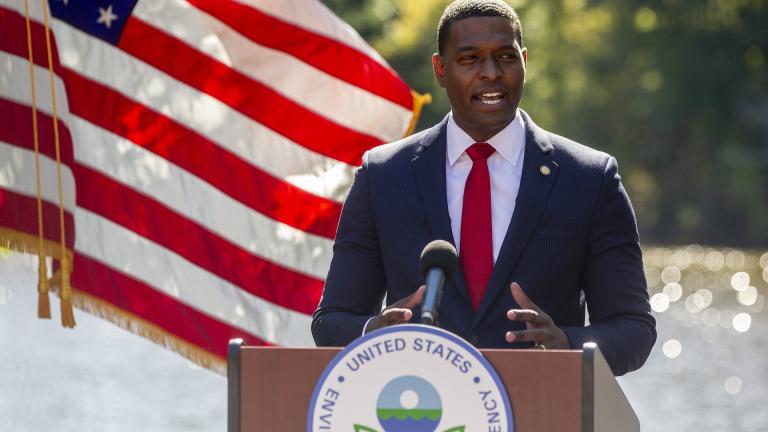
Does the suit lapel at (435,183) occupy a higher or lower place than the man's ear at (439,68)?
lower

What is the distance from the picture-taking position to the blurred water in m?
15.0

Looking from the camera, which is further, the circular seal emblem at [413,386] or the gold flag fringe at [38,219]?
the gold flag fringe at [38,219]

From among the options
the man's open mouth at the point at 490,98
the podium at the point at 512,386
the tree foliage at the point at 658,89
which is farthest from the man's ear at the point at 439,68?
the tree foliage at the point at 658,89

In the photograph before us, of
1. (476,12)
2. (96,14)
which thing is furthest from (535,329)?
(96,14)

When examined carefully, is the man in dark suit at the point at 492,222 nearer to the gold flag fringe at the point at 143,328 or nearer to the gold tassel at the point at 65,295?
the gold tassel at the point at 65,295

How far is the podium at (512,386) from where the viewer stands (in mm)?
3074

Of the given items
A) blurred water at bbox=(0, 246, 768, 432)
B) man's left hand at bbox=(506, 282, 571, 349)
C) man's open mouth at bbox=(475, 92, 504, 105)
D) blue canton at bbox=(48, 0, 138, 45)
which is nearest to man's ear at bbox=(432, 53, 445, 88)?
man's open mouth at bbox=(475, 92, 504, 105)

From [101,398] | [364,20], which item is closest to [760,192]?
[364,20]

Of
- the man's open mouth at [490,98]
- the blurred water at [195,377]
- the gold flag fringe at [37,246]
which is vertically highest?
the blurred water at [195,377]

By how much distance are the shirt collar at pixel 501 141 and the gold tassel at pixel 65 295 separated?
1784 mm

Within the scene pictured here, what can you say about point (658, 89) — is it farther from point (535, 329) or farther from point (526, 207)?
point (535, 329)

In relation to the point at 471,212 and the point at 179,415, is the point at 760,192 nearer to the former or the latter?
the point at 179,415

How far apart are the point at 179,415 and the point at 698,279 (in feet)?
74.3

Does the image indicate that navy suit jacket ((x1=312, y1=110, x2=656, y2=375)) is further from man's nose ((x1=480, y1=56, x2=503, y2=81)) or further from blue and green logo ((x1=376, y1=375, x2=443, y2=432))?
blue and green logo ((x1=376, y1=375, x2=443, y2=432))
